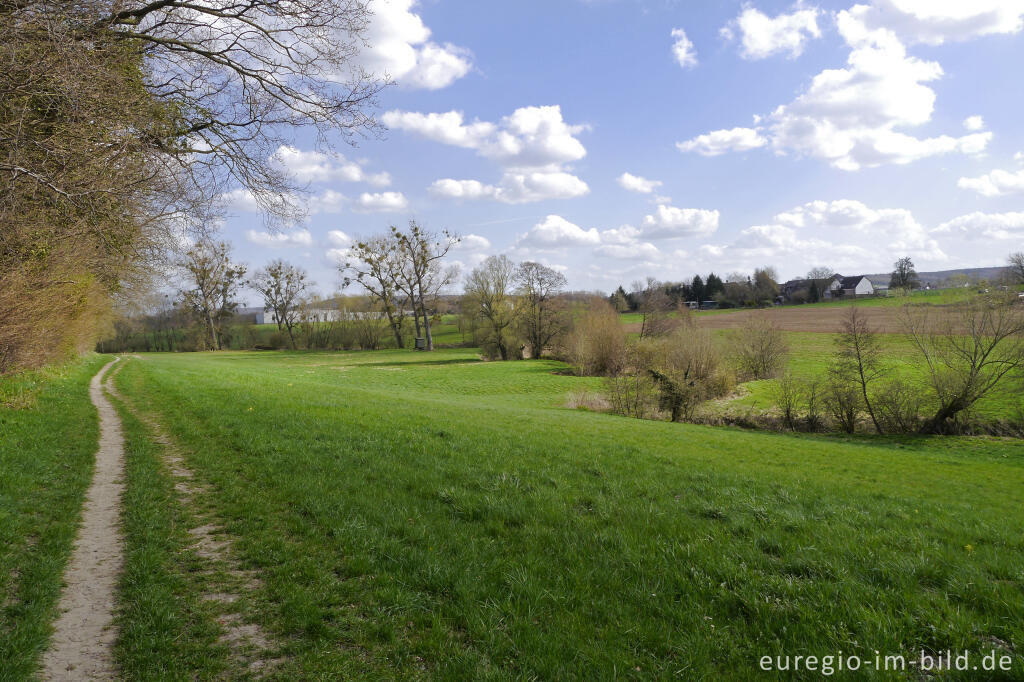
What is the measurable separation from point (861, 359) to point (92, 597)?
31.6 m

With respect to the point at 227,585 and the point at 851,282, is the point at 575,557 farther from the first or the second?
the point at 851,282

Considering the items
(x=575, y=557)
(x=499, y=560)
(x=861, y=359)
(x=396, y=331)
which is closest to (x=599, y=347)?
(x=861, y=359)

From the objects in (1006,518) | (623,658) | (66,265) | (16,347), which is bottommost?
(1006,518)

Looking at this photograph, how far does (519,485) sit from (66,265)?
599 inches

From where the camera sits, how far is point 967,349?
2462 centimetres

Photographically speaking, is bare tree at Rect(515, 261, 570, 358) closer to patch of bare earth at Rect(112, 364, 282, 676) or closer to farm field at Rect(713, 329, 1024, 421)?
farm field at Rect(713, 329, 1024, 421)

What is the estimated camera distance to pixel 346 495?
6.62 metres

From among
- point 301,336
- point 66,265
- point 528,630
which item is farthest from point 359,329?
point 528,630

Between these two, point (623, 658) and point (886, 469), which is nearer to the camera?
point (623, 658)

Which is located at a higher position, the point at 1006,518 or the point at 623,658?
the point at 623,658

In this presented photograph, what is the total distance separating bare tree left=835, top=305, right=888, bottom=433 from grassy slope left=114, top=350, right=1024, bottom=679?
18495mm

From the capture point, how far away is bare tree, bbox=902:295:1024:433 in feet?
77.8

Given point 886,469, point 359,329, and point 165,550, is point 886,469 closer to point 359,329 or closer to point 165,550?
point 165,550

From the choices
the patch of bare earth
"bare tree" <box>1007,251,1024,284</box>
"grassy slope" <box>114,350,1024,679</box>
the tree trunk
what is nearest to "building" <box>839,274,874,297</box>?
"bare tree" <box>1007,251,1024,284</box>
